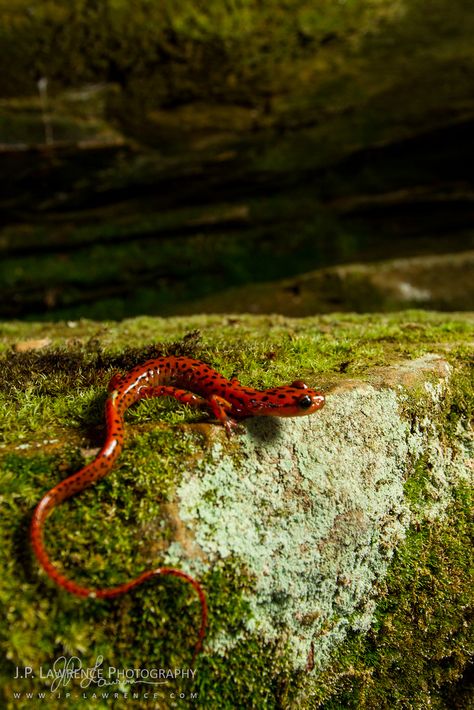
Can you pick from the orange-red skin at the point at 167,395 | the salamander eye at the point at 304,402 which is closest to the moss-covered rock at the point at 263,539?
the orange-red skin at the point at 167,395

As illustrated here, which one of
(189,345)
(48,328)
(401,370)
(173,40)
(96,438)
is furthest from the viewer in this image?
(173,40)

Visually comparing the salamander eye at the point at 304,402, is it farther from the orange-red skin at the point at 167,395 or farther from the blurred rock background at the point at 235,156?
the blurred rock background at the point at 235,156

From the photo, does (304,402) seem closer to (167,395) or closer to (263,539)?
(263,539)

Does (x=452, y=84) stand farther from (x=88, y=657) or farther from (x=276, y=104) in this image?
(x=88, y=657)

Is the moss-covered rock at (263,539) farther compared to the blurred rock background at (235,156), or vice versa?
the blurred rock background at (235,156)

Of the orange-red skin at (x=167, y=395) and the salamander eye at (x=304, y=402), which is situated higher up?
the salamander eye at (x=304, y=402)

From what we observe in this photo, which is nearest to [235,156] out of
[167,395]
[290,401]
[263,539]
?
[167,395]

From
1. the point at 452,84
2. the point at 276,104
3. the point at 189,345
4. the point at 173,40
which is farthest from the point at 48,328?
the point at 452,84
